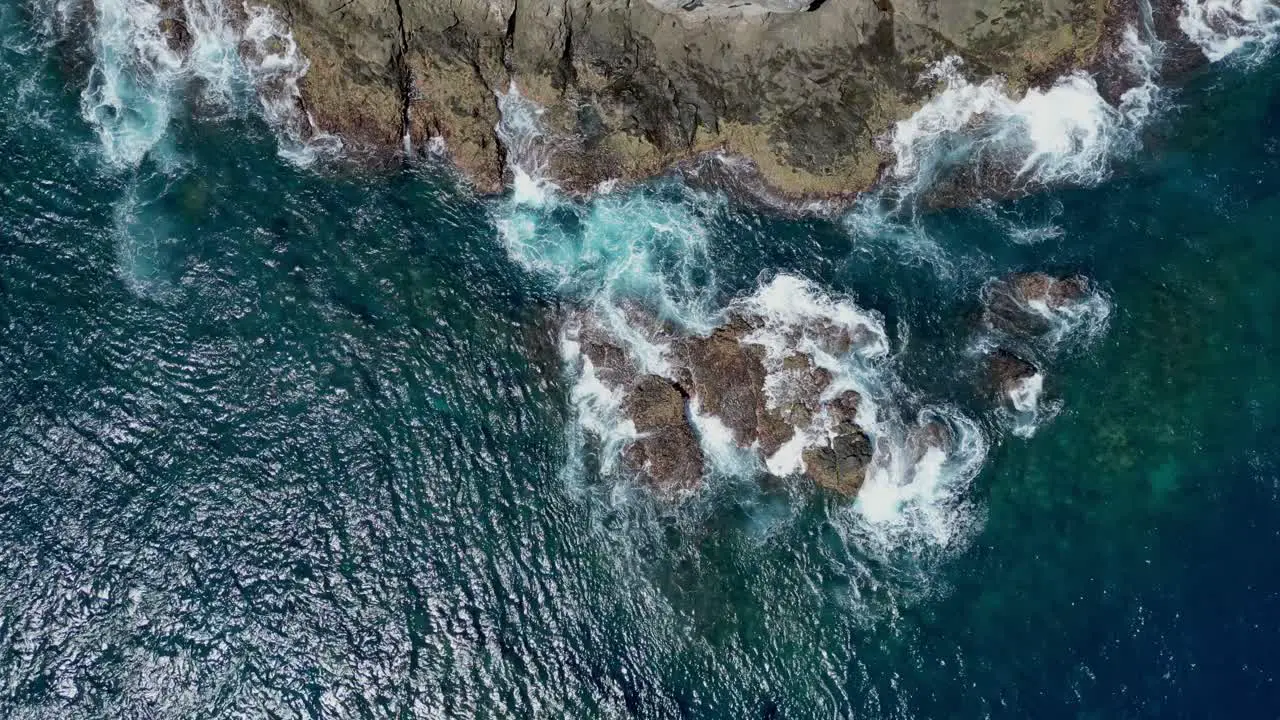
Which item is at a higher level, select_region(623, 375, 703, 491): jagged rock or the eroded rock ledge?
the eroded rock ledge

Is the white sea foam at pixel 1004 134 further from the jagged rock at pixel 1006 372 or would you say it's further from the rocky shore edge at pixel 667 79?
the jagged rock at pixel 1006 372

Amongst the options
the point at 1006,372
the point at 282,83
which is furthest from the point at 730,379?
the point at 282,83

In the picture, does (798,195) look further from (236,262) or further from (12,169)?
(12,169)

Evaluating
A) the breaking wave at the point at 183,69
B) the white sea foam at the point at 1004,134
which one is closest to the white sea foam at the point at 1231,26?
the white sea foam at the point at 1004,134

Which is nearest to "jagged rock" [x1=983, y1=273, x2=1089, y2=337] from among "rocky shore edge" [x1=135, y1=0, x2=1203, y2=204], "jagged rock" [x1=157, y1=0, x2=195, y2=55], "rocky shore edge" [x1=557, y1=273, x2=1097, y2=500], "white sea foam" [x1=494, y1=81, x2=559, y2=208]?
"rocky shore edge" [x1=557, y1=273, x2=1097, y2=500]

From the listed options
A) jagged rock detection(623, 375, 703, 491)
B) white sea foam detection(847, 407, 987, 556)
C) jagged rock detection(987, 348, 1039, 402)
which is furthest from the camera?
jagged rock detection(987, 348, 1039, 402)

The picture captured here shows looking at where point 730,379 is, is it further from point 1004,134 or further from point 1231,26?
point 1231,26

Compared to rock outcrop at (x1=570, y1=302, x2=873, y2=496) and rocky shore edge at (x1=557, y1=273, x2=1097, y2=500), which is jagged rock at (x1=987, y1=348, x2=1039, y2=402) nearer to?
rocky shore edge at (x1=557, y1=273, x2=1097, y2=500)
